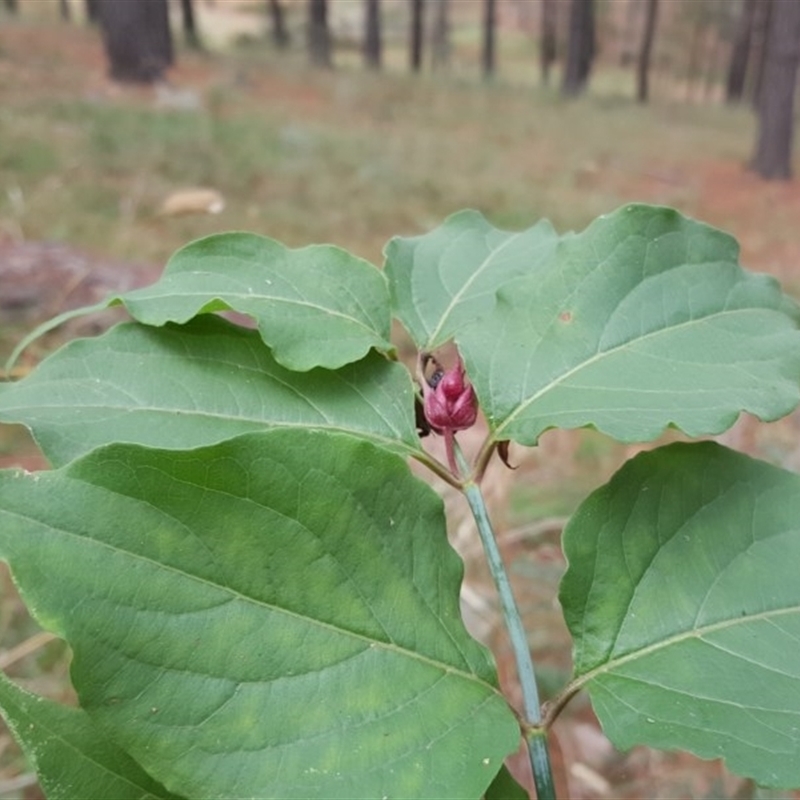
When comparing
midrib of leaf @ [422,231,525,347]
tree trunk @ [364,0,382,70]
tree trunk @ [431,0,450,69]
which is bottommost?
tree trunk @ [431,0,450,69]

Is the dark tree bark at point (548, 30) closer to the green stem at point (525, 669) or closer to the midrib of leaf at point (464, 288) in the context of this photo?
the midrib of leaf at point (464, 288)

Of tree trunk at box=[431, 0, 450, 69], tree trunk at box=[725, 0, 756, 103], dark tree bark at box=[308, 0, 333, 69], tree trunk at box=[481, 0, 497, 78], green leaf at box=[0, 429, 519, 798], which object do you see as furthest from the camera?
tree trunk at box=[431, 0, 450, 69]

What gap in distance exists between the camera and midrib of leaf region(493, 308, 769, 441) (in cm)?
62

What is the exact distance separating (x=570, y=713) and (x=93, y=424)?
4.39 ft

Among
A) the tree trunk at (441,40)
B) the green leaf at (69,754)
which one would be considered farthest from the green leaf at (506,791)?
the tree trunk at (441,40)

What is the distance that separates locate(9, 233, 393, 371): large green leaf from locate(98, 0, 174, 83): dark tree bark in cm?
796

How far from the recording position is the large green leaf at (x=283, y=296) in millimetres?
633

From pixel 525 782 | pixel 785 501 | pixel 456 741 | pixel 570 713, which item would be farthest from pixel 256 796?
pixel 570 713

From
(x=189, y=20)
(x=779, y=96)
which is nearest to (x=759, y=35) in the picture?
(x=189, y=20)

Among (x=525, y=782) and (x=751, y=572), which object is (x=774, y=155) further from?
(x=751, y=572)

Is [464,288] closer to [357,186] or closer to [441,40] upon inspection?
[357,186]

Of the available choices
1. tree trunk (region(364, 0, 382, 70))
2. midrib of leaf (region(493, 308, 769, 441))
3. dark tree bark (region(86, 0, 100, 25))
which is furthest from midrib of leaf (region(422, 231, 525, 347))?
dark tree bark (region(86, 0, 100, 25))

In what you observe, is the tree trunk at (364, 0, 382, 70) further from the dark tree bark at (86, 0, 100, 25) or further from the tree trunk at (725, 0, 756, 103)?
the tree trunk at (725, 0, 756, 103)

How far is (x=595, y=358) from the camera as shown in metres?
0.65
